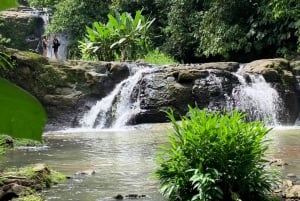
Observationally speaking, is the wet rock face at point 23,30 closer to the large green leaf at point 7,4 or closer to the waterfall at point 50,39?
the waterfall at point 50,39

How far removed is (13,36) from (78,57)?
4.55 m

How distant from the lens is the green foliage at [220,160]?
15.0ft

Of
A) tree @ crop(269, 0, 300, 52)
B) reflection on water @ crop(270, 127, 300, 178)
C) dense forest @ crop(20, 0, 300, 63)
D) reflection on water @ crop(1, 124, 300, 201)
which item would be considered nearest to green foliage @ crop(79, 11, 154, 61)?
dense forest @ crop(20, 0, 300, 63)

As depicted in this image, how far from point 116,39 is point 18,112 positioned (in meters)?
17.5

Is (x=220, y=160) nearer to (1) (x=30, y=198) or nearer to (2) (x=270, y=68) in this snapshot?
(1) (x=30, y=198)

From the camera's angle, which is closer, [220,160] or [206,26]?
[220,160]

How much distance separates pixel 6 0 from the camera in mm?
348

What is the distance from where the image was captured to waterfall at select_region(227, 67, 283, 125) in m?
13.7

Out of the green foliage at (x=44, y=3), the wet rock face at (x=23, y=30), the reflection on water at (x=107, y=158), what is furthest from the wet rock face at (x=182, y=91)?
the wet rock face at (x=23, y=30)

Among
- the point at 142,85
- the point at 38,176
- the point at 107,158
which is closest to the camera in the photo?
the point at 38,176

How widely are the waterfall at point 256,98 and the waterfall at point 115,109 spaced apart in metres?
2.51

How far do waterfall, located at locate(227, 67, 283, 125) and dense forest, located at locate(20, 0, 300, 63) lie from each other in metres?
2.03

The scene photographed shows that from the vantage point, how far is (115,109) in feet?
46.3

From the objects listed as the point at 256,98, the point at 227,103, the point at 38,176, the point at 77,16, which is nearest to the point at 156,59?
the point at 227,103
